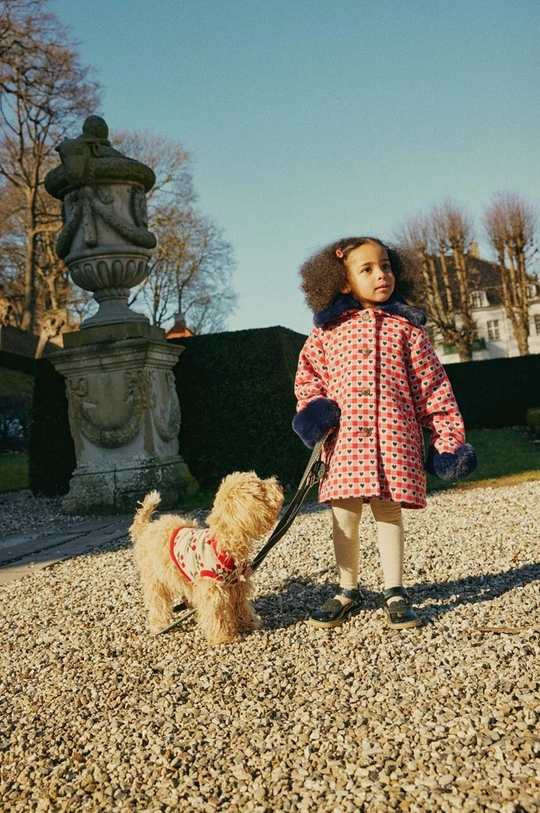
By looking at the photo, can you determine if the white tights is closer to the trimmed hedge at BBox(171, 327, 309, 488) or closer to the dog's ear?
the dog's ear

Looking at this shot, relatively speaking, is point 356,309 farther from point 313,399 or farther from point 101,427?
point 101,427

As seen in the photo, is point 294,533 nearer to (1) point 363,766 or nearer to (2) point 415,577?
(2) point 415,577

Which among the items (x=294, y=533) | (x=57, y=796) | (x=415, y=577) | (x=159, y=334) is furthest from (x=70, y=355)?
(x=57, y=796)

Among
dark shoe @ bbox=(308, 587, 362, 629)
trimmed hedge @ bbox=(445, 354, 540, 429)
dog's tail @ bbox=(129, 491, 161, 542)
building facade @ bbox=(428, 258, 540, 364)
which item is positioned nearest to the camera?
dark shoe @ bbox=(308, 587, 362, 629)

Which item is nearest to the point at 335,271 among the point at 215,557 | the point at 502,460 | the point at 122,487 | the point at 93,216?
the point at 215,557

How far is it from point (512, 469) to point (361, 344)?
666cm

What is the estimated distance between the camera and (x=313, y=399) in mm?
3377

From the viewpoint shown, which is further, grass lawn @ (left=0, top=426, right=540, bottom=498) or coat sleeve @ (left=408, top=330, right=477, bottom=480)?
grass lawn @ (left=0, top=426, right=540, bottom=498)

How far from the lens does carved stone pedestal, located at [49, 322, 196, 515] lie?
763 cm

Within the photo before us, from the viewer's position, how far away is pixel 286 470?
8094mm

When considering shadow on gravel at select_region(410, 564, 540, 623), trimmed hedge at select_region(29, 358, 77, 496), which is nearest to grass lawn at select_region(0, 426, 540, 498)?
trimmed hedge at select_region(29, 358, 77, 496)

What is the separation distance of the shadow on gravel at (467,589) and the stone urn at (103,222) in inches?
195

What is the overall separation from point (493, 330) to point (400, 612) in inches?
1921

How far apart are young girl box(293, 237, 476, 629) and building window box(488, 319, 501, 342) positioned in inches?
1896
